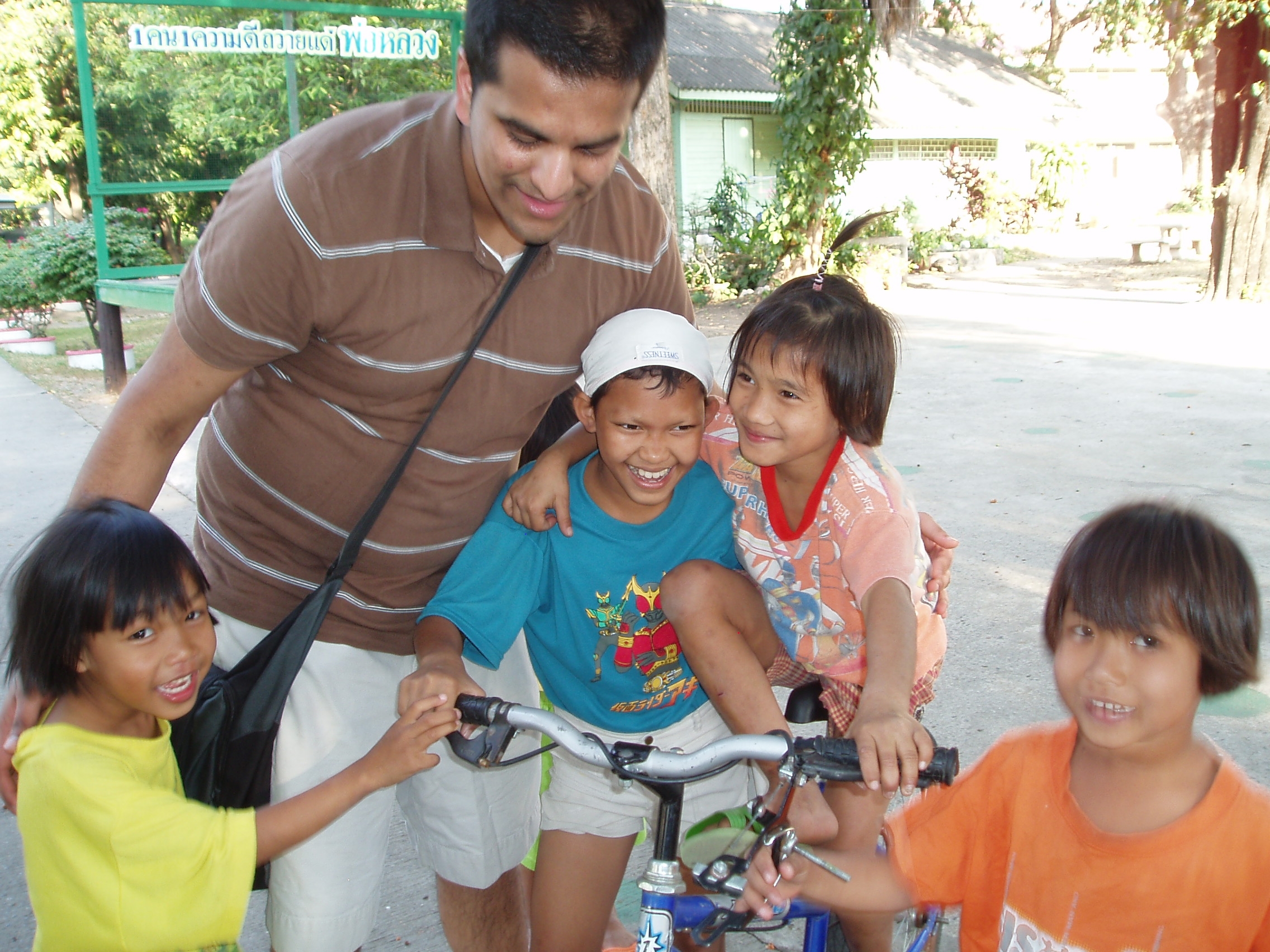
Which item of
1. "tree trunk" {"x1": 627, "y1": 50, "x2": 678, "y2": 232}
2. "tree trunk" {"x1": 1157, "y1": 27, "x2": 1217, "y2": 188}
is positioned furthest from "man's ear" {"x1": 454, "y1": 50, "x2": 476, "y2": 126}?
"tree trunk" {"x1": 1157, "y1": 27, "x2": 1217, "y2": 188}

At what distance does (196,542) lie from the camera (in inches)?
90.9

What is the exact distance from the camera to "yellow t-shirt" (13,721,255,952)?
166 cm

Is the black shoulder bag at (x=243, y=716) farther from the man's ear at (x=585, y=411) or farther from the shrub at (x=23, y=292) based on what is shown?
the shrub at (x=23, y=292)

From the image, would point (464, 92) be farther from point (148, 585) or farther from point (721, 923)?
point (721, 923)

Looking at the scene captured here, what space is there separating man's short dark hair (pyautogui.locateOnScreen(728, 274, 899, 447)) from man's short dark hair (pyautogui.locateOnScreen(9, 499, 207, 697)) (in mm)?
1214

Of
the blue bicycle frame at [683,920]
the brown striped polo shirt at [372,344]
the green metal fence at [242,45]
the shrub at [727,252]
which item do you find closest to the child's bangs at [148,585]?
the brown striped polo shirt at [372,344]

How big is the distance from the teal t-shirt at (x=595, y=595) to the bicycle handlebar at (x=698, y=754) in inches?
15.3

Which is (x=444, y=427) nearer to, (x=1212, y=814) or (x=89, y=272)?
(x=1212, y=814)

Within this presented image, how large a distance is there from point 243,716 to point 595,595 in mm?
680

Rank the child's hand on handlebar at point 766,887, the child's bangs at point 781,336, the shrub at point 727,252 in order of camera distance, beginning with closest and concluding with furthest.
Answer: the child's hand on handlebar at point 766,887
the child's bangs at point 781,336
the shrub at point 727,252

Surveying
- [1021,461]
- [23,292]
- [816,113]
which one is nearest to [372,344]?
[1021,461]

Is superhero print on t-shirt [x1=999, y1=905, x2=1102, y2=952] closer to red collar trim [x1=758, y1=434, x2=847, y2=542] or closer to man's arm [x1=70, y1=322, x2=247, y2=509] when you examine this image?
red collar trim [x1=758, y1=434, x2=847, y2=542]

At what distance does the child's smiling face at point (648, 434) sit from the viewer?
A: 6.84 feet

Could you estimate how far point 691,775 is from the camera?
1.53 m
